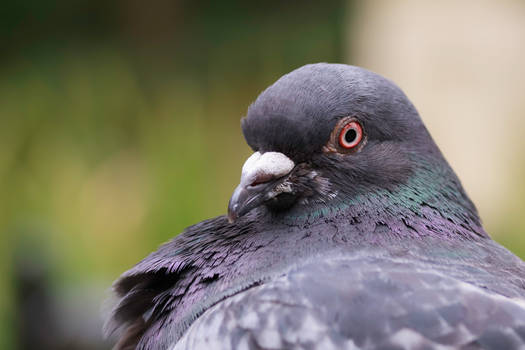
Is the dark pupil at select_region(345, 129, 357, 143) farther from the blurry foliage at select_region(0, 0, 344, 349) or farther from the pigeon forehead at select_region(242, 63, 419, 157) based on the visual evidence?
the blurry foliage at select_region(0, 0, 344, 349)

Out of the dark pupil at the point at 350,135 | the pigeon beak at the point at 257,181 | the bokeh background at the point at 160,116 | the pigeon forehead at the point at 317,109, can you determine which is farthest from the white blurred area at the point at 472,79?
the pigeon beak at the point at 257,181

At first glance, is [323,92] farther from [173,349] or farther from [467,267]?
[173,349]

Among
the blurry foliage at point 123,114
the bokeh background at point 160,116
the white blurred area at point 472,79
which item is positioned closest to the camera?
the bokeh background at point 160,116

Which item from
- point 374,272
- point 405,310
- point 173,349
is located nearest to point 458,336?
point 405,310

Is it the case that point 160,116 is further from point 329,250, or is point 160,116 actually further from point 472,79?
point 329,250

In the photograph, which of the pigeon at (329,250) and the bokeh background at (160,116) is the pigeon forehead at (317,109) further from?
the bokeh background at (160,116)

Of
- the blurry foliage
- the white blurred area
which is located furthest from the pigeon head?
the white blurred area

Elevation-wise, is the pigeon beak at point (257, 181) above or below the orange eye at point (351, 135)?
below

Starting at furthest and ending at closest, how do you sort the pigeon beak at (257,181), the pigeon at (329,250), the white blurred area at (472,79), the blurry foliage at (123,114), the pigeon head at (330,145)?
the white blurred area at (472,79), the blurry foliage at (123,114), the pigeon head at (330,145), the pigeon beak at (257,181), the pigeon at (329,250)
